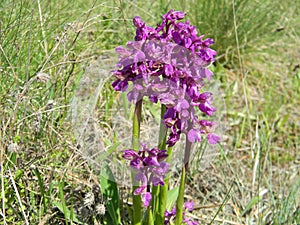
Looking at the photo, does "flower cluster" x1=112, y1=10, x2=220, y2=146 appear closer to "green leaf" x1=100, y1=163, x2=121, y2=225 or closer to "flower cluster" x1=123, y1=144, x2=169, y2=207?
"flower cluster" x1=123, y1=144, x2=169, y2=207

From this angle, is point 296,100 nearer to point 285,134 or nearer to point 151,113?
point 285,134

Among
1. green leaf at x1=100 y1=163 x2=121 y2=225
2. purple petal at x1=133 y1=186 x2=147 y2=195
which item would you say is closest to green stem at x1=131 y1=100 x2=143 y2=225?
purple petal at x1=133 y1=186 x2=147 y2=195

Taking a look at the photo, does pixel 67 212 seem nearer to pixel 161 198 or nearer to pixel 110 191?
pixel 110 191

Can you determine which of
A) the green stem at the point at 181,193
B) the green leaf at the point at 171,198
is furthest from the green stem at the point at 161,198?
the green leaf at the point at 171,198

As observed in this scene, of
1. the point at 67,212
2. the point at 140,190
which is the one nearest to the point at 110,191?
the point at 67,212

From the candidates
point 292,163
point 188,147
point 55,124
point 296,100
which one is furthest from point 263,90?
point 188,147

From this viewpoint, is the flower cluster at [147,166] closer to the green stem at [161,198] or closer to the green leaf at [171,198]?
the green stem at [161,198]
